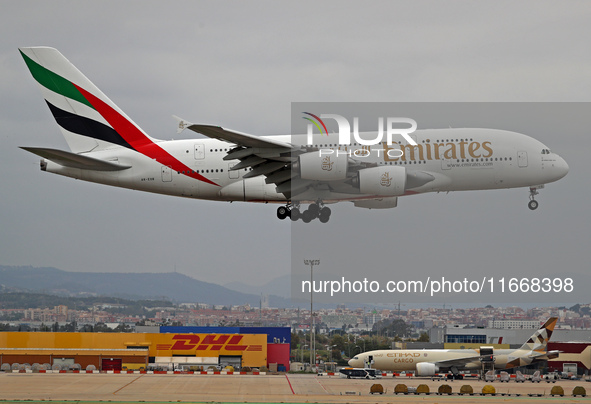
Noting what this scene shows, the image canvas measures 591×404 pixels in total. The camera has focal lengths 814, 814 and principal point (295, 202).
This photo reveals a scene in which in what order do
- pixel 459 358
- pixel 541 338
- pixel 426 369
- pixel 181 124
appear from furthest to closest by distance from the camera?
1. pixel 459 358
2. pixel 541 338
3. pixel 426 369
4. pixel 181 124

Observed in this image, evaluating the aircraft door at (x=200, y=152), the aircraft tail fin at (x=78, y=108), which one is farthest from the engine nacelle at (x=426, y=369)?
the aircraft tail fin at (x=78, y=108)

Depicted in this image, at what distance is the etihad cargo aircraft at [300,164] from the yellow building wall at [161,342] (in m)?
33.4

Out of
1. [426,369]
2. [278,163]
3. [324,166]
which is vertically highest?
[278,163]

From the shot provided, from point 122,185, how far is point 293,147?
511 inches

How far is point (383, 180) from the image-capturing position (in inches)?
2021

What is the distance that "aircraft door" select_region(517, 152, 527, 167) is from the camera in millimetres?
51938

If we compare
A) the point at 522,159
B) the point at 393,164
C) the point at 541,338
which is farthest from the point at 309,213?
the point at 541,338

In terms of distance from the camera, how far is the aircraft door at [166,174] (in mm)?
55188

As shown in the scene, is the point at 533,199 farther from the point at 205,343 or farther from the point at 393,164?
the point at 205,343

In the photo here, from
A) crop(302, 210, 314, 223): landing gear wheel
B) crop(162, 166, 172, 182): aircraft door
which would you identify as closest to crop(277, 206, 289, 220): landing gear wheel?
crop(302, 210, 314, 223): landing gear wheel

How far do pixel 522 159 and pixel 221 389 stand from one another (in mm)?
28091

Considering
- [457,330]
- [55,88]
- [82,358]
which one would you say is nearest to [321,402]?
[55,88]

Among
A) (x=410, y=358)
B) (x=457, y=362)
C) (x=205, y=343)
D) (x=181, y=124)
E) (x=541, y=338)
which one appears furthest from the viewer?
(x=205, y=343)

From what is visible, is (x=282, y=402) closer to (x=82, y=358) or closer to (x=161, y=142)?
(x=161, y=142)
